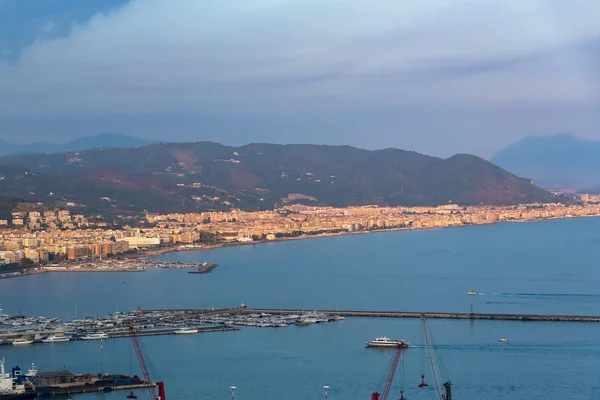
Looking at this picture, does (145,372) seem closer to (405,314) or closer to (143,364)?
(143,364)

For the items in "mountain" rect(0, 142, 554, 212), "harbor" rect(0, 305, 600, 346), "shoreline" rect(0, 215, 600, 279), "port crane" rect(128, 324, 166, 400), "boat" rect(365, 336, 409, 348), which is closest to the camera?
"port crane" rect(128, 324, 166, 400)

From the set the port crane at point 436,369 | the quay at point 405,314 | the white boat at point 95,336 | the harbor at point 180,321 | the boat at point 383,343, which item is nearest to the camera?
the port crane at point 436,369

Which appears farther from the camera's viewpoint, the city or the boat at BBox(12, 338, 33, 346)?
the city

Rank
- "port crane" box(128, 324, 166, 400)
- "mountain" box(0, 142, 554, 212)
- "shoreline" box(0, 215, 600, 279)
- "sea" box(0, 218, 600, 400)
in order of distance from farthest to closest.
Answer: "mountain" box(0, 142, 554, 212)
"shoreline" box(0, 215, 600, 279)
"sea" box(0, 218, 600, 400)
"port crane" box(128, 324, 166, 400)

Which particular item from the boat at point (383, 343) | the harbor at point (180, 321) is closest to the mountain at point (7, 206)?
the harbor at point (180, 321)

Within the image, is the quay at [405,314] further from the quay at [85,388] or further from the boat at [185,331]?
the quay at [85,388]

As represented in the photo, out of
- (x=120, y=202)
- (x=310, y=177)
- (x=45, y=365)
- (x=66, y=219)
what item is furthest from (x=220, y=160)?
(x=45, y=365)

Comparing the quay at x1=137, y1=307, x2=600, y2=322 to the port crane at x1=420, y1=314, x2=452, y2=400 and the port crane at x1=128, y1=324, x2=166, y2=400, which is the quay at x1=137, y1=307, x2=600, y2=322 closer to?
the port crane at x1=420, y1=314, x2=452, y2=400

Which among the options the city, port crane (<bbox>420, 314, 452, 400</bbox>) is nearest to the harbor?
port crane (<bbox>420, 314, 452, 400</bbox>)
